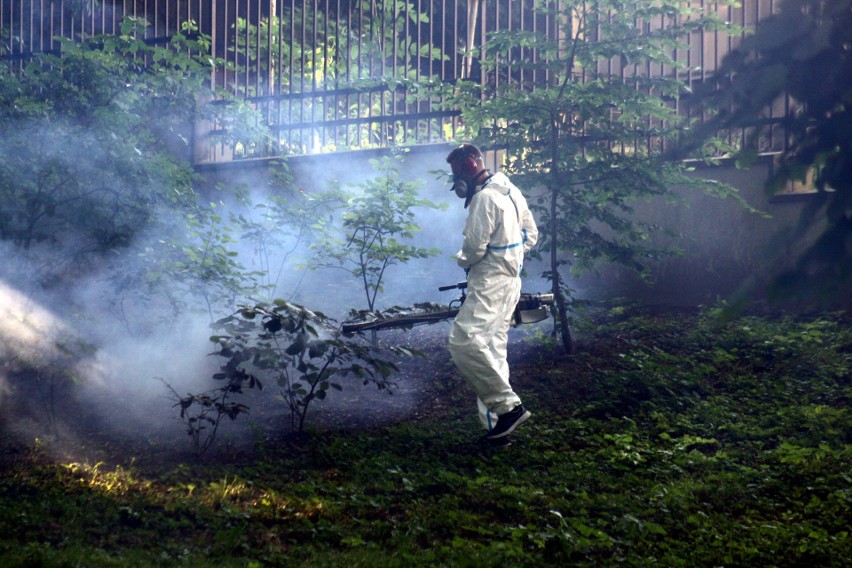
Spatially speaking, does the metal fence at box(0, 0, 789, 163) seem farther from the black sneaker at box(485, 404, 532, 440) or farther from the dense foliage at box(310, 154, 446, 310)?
the black sneaker at box(485, 404, 532, 440)

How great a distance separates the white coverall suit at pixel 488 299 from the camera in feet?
19.4

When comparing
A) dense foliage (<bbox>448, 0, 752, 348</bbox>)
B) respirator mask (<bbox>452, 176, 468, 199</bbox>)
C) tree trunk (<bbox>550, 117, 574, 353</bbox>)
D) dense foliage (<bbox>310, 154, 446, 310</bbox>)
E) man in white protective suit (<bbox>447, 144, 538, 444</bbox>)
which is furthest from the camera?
dense foliage (<bbox>310, 154, 446, 310</bbox>)

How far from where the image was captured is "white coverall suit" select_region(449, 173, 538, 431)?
593cm

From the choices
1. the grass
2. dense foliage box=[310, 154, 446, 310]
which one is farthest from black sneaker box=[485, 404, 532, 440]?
dense foliage box=[310, 154, 446, 310]

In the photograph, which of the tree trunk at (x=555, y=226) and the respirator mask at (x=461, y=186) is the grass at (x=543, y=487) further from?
the respirator mask at (x=461, y=186)

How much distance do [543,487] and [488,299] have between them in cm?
148

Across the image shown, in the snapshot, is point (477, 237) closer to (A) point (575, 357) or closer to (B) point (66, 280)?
(A) point (575, 357)

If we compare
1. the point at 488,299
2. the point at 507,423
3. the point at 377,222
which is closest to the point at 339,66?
the point at 377,222

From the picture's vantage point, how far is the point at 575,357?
7.74 meters

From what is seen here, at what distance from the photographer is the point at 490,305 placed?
602cm

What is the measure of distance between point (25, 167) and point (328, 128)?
197 inches

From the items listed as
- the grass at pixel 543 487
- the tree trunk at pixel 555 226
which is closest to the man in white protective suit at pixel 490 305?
the grass at pixel 543 487

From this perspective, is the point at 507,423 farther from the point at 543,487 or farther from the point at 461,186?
the point at 461,186

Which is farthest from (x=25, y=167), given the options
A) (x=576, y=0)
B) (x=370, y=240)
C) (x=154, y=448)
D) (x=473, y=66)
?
(x=473, y=66)
